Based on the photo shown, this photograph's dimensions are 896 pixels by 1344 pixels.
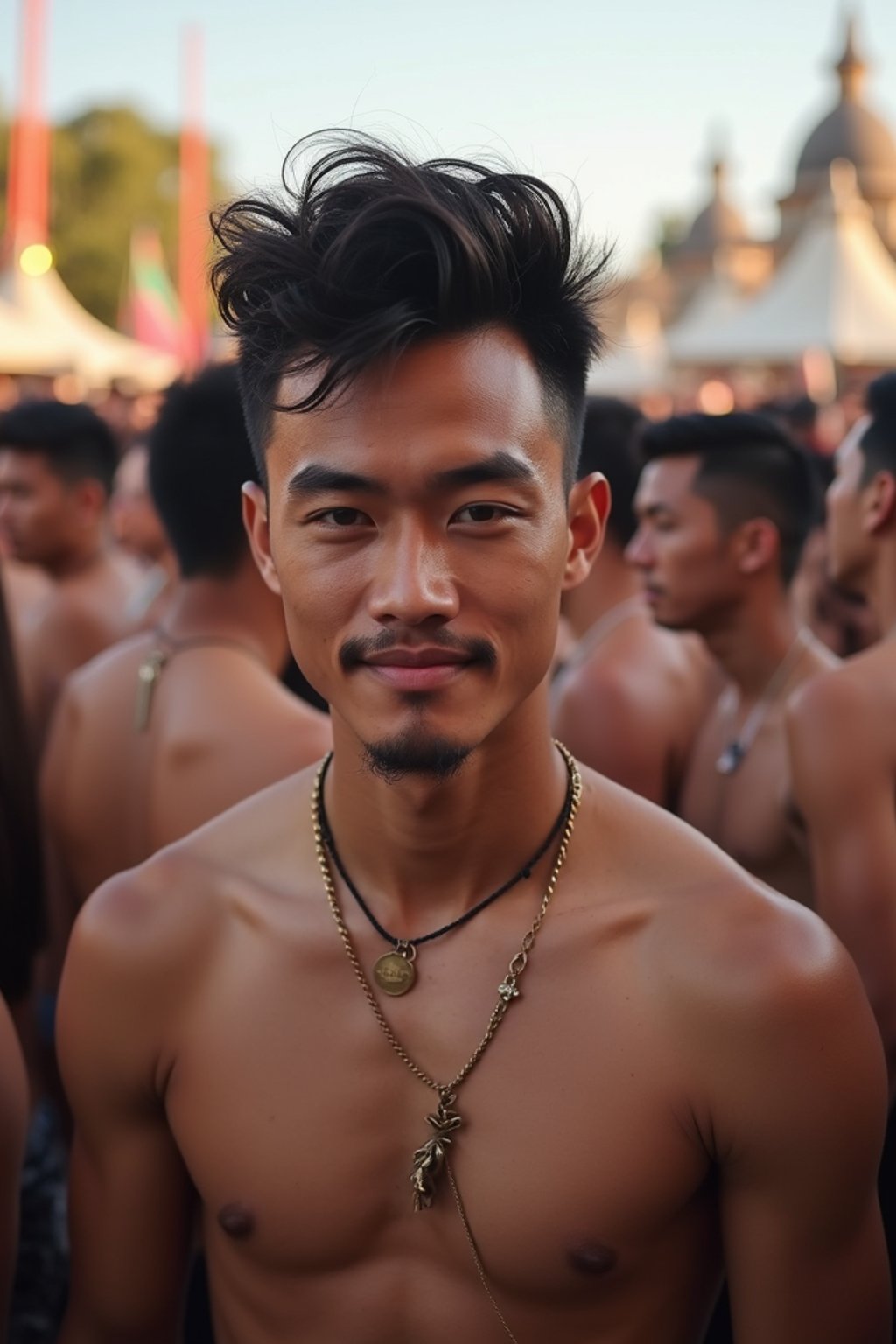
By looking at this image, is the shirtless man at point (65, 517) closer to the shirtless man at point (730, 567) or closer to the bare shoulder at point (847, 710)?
the shirtless man at point (730, 567)

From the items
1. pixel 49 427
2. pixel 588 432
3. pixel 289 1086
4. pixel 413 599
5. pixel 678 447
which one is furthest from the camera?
pixel 49 427

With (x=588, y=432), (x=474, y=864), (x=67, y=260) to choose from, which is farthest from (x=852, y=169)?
(x=474, y=864)

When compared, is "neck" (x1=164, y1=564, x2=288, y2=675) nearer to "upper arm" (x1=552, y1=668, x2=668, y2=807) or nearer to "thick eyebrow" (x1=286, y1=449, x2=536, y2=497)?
"upper arm" (x1=552, y1=668, x2=668, y2=807)

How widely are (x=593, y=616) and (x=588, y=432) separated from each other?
932 mm

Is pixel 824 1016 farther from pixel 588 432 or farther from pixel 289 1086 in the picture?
pixel 588 432

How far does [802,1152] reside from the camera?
6.79 feet

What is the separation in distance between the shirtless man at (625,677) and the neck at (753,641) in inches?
11.2

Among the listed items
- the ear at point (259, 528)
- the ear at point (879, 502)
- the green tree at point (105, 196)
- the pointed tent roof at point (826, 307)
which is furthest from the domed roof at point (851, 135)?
the ear at point (259, 528)

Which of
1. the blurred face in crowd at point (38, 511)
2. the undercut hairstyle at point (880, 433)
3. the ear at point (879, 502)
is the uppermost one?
the undercut hairstyle at point (880, 433)

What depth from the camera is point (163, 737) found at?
402 centimetres

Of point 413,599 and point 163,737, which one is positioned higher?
point 413,599

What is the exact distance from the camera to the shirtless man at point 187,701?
388 cm

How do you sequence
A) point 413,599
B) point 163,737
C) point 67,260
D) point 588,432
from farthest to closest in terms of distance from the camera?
point 67,260 < point 588,432 < point 163,737 < point 413,599

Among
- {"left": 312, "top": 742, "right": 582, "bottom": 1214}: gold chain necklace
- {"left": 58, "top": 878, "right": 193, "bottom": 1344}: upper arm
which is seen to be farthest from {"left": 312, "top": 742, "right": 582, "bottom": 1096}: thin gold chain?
{"left": 58, "top": 878, "right": 193, "bottom": 1344}: upper arm
